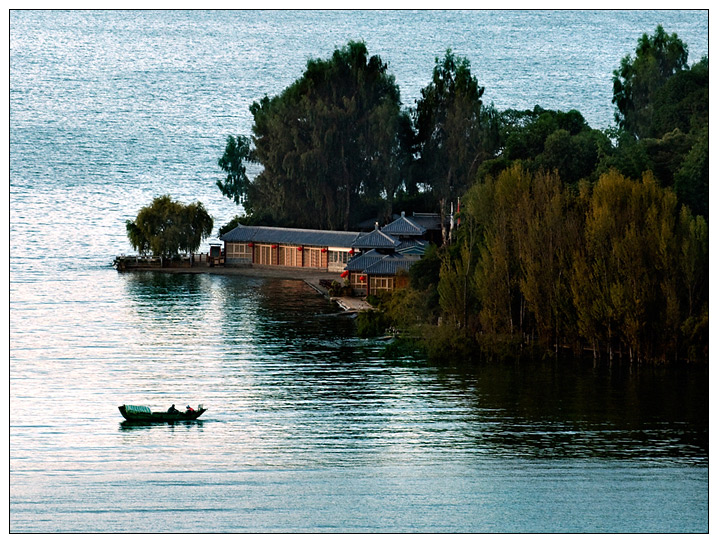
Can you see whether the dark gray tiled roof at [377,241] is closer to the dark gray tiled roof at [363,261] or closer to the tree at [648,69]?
the dark gray tiled roof at [363,261]

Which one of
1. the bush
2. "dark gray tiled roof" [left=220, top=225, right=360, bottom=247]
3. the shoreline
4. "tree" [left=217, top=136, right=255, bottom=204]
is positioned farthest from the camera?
"tree" [left=217, top=136, right=255, bottom=204]

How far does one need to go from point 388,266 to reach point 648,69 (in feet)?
69.4

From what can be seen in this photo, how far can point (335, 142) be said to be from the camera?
2413 inches

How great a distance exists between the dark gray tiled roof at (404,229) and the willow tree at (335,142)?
5.73 metres

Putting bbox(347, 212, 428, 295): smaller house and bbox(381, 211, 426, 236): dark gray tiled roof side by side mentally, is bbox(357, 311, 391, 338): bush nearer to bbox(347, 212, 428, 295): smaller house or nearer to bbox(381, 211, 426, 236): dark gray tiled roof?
bbox(347, 212, 428, 295): smaller house

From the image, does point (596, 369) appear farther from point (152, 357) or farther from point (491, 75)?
point (491, 75)

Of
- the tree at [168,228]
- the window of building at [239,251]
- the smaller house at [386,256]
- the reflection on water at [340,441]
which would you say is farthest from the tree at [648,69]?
the reflection on water at [340,441]

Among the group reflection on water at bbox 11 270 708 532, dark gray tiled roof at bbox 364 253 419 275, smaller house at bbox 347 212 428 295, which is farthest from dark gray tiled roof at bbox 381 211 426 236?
reflection on water at bbox 11 270 708 532

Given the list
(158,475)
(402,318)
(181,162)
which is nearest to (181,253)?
(402,318)

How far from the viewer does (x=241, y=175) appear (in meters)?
71.4

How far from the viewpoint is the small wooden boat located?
29.1 metres

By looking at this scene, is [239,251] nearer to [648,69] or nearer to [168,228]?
[168,228]

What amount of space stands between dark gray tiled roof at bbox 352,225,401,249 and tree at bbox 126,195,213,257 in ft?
29.6

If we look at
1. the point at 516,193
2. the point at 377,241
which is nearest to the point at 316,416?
the point at 516,193
